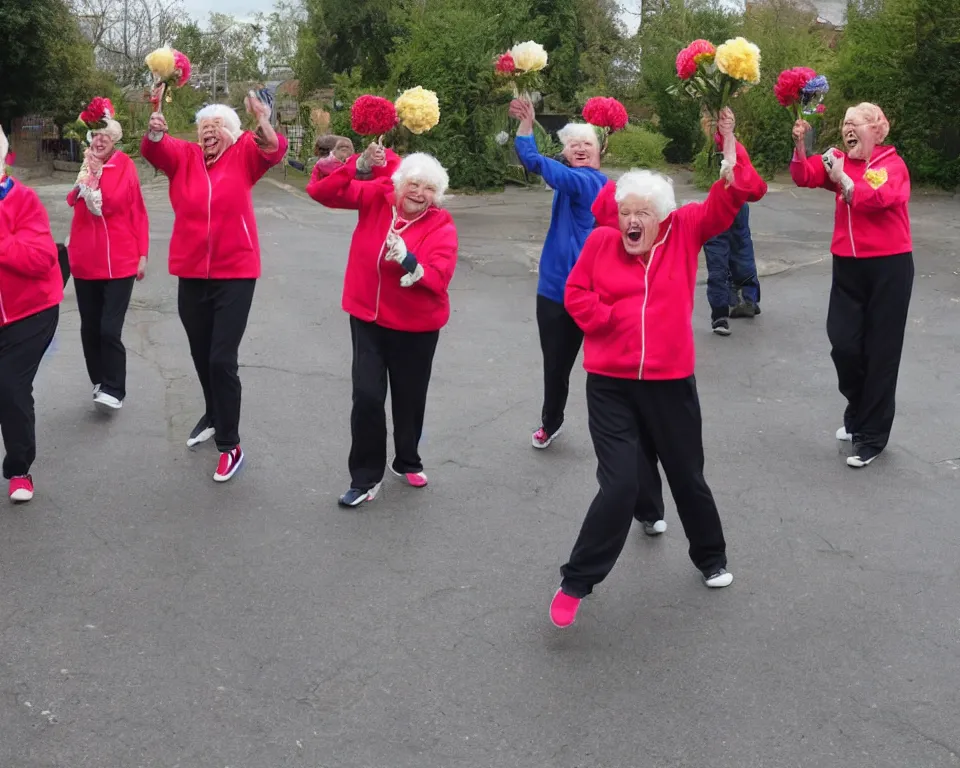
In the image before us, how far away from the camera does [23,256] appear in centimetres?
524

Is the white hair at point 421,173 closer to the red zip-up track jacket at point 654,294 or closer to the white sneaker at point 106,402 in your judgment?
the red zip-up track jacket at point 654,294

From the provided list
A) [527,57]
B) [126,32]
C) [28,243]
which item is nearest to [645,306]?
[527,57]

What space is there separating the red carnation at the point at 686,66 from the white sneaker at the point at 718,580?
86.5 inches

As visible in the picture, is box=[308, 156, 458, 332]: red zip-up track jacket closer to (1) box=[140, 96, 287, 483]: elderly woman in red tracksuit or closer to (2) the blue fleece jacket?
(1) box=[140, 96, 287, 483]: elderly woman in red tracksuit

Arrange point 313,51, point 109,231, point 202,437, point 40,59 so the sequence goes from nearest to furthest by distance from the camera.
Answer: point 202,437
point 109,231
point 40,59
point 313,51

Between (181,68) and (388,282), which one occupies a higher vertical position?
(181,68)

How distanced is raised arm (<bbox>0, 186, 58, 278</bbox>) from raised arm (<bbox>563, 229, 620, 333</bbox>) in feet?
8.73

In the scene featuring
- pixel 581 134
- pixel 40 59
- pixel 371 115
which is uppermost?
pixel 371 115

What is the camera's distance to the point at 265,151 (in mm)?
5883

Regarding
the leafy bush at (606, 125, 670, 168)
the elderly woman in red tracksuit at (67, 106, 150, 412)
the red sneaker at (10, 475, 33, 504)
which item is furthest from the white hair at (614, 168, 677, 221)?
the leafy bush at (606, 125, 670, 168)

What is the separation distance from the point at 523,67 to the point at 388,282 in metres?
1.51

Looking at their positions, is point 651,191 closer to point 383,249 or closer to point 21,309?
point 383,249

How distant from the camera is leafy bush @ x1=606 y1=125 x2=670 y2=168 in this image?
1049 inches

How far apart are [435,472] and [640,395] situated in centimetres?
208
